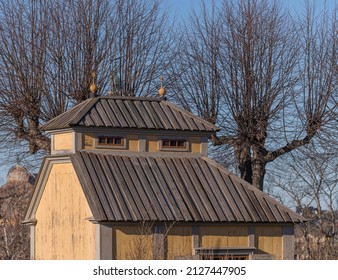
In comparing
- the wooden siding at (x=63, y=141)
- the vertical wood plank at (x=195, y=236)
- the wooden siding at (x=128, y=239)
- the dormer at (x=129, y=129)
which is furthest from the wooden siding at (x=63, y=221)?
the vertical wood plank at (x=195, y=236)

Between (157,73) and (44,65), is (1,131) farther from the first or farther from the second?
(157,73)

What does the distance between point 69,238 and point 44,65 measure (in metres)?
11.0

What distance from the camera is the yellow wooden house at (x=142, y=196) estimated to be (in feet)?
85.1

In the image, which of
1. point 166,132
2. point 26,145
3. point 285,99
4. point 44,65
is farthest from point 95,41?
point 166,132

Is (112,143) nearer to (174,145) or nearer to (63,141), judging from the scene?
(63,141)

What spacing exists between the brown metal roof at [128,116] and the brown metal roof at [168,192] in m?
0.82

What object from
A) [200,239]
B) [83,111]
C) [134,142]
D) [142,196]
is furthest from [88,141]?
[200,239]

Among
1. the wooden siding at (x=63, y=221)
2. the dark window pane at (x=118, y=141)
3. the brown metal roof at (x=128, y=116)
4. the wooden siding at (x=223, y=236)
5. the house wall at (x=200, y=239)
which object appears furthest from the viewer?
the dark window pane at (x=118, y=141)

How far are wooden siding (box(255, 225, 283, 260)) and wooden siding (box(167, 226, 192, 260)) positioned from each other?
1936 mm

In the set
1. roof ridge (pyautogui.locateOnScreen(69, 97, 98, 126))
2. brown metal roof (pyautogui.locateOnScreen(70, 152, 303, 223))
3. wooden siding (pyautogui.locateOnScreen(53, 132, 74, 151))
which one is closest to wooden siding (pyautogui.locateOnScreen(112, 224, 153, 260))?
brown metal roof (pyautogui.locateOnScreen(70, 152, 303, 223))

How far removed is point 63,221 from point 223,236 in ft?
12.8

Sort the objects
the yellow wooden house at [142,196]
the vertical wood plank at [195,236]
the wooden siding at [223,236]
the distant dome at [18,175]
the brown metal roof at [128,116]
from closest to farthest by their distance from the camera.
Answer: the yellow wooden house at [142,196], the vertical wood plank at [195,236], the wooden siding at [223,236], the brown metal roof at [128,116], the distant dome at [18,175]

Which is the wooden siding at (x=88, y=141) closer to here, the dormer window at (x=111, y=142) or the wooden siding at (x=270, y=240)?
the dormer window at (x=111, y=142)

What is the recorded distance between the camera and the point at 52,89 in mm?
36562
